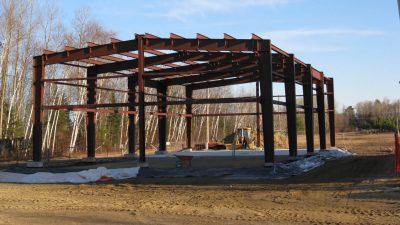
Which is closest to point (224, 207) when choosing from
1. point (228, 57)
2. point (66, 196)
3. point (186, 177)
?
point (66, 196)

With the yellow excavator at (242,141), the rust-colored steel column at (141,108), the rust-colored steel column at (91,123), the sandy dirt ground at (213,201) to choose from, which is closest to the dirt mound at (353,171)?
the sandy dirt ground at (213,201)

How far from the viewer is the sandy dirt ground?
34.9ft

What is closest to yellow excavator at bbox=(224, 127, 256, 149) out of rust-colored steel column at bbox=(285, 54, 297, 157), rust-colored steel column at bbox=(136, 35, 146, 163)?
rust-colored steel column at bbox=(285, 54, 297, 157)

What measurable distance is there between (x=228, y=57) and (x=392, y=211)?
64.7 feet

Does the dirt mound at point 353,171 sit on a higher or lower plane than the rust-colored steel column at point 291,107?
lower

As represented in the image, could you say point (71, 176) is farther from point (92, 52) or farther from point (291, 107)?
point (291, 107)

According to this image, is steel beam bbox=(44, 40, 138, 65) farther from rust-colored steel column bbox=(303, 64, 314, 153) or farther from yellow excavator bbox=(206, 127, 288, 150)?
yellow excavator bbox=(206, 127, 288, 150)

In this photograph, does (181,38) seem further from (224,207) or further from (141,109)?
(224,207)

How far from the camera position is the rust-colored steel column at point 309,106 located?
32.0 meters

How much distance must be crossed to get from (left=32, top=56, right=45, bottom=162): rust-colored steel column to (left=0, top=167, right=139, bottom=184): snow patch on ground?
4.70 metres

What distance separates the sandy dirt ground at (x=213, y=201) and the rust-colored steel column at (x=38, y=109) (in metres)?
8.03

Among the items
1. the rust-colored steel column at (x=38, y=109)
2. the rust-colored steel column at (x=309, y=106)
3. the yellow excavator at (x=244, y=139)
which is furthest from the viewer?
the yellow excavator at (x=244, y=139)

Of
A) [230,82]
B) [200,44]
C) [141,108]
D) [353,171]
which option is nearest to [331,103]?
[230,82]

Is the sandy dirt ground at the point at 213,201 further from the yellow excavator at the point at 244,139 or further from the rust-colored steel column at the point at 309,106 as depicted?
the yellow excavator at the point at 244,139
